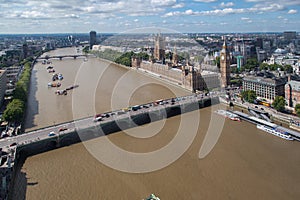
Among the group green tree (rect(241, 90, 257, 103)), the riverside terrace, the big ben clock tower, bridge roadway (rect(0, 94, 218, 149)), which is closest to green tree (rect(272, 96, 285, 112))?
green tree (rect(241, 90, 257, 103))

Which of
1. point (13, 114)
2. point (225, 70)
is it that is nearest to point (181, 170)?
point (13, 114)

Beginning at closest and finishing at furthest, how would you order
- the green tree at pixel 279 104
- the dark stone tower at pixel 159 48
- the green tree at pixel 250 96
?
the green tree at pixel 279 104 < the green tree at pixel 250 96 < the dark stone tower at pixel 159 48

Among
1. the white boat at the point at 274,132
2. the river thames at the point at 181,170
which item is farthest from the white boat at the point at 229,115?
the white boat at the point at 274,132

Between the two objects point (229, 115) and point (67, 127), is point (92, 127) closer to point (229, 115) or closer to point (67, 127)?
point (67, 127)

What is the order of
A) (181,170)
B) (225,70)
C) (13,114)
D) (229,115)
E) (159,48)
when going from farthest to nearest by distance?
(159,48), (225,70), (229,115), (13,114), (181,170)

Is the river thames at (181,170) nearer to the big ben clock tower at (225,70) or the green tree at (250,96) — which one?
the green tree at (250,96)

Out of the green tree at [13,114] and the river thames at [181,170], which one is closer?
the river thames at [181,170]

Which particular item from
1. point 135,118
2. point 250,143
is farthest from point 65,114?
point 250,143

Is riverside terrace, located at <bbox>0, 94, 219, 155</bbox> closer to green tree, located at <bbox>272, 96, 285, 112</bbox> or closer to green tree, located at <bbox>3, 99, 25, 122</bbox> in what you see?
green tree, located at <bbox>3, 99, 25, 122</bbox>

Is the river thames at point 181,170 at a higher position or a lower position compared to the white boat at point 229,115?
lower
